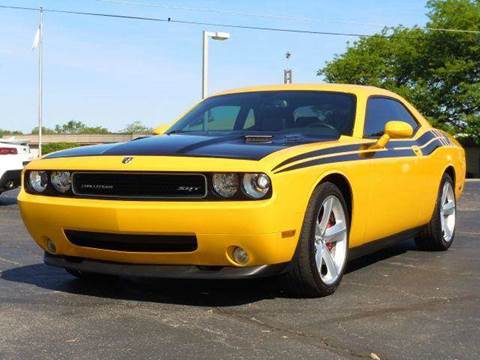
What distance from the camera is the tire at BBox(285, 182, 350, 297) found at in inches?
169

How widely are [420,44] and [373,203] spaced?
37.3m

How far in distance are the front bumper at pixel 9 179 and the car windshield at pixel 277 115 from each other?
19.5 feet

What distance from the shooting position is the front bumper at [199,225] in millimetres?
3971

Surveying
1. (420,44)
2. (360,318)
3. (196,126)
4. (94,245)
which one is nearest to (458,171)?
(196,126)

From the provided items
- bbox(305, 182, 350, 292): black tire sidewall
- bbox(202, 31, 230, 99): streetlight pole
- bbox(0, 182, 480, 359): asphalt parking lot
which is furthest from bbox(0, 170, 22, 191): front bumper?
bbox(202, 31, 230, 99): streetlight pole

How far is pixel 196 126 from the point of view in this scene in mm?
5770

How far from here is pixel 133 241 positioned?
4.22 metres

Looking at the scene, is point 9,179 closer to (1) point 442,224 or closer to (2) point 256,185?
(1) point 442,224

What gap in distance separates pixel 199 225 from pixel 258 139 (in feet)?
3.03

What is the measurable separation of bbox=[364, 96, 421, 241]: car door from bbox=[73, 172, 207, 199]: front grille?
5.08 ft

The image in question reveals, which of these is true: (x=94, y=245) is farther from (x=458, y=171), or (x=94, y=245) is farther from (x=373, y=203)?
(x=458, y=171)

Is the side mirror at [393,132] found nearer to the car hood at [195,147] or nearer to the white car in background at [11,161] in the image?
the car hood at [195,147]

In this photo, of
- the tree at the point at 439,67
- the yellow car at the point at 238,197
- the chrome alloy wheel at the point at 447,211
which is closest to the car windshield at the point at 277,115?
the yellow car at the point at 238,197

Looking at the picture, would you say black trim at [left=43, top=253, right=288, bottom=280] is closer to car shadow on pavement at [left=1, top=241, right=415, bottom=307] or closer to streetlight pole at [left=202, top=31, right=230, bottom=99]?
car shadow on pavement at [left=1, top=241, right=415, bottom=307]
